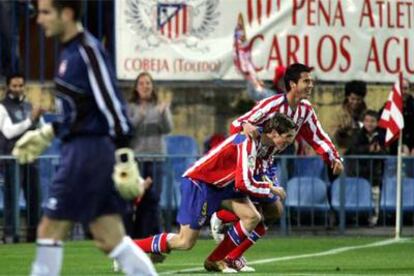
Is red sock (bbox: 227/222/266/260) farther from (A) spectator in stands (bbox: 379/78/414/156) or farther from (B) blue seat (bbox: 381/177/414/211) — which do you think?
(A) spectator in stands (bbox: 379/78/414/156)

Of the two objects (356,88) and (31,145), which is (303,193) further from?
(31,145)

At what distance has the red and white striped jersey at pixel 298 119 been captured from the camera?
15.7 metres

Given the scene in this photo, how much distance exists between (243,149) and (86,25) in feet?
24.8

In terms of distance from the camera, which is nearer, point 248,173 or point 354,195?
point 248,173

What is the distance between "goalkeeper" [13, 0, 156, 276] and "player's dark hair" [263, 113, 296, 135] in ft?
16.4

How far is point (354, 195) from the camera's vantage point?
837 inches

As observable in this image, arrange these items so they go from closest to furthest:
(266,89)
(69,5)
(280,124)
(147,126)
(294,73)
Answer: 1. (69,5)
2. (280,124)
3. (294,73)
4. (147,126)
5. (266,89)

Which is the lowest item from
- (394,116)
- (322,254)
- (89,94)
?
(322,254)

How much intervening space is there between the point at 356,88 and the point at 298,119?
Answer: 6.44m

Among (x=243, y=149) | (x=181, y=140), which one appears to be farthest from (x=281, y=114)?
(x=181, y=140)

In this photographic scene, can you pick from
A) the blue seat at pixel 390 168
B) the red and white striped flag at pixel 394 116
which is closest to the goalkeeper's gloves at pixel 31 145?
the red and white striped flag at pixel 394 116

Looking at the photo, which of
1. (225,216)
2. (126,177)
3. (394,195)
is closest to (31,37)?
(394,195)

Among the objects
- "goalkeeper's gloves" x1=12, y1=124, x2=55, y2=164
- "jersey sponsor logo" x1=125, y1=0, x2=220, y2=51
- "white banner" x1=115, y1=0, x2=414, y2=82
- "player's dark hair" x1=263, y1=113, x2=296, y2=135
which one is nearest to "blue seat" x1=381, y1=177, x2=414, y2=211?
"white banner" x1=115, y1=0, x2=414, y2=82

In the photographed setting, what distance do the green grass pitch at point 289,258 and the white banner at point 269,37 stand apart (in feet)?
9.46
